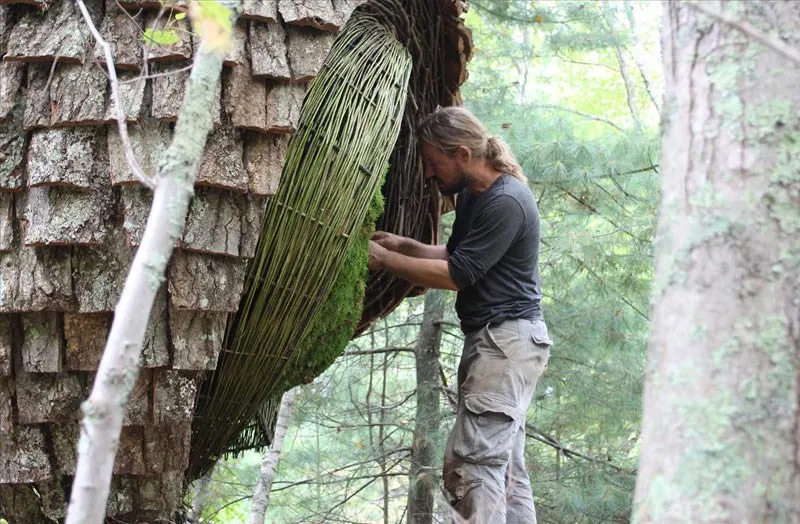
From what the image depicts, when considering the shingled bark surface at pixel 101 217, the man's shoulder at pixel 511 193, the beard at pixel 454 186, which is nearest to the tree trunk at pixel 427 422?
the beard at pixel 454 186

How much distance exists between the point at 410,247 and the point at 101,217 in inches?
44.8

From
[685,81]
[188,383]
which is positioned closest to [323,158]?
[188,383]

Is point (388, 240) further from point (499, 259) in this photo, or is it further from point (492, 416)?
point (492, 416)

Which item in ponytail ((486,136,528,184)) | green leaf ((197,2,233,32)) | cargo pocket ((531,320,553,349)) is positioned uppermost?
ponytail ((486,136,528,184))

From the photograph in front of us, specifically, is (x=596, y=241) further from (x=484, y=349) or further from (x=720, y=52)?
(x=720, y=52)

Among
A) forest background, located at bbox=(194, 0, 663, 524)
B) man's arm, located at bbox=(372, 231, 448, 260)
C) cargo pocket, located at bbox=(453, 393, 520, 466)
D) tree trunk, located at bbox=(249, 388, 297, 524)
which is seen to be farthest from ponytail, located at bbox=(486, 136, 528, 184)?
tree trunk, located at bbox=(249, 388, 297, 524)

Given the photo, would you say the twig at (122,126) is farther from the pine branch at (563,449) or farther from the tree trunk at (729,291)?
the pine branch at (563,449)

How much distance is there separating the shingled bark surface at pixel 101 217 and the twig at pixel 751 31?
115 centimetres

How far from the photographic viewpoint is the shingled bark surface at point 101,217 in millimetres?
1816

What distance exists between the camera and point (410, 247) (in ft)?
9.00

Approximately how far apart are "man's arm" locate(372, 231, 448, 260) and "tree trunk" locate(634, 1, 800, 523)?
1.71 metres

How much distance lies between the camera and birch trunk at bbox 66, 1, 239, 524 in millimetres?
986

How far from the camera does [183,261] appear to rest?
187cm

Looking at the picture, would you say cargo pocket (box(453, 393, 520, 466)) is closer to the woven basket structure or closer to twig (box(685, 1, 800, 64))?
the woven basket structure
